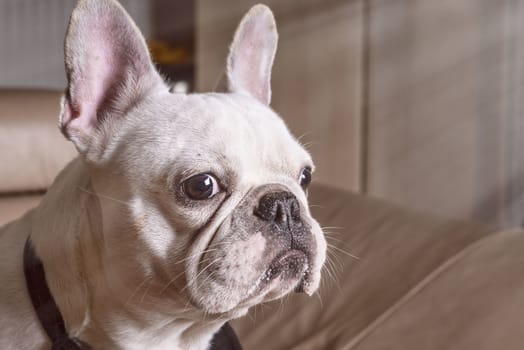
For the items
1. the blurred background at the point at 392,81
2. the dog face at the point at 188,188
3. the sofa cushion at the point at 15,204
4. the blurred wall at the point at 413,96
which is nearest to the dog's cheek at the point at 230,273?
the dog face at the point at 188,188

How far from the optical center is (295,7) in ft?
8.90

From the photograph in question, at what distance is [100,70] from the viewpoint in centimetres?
86

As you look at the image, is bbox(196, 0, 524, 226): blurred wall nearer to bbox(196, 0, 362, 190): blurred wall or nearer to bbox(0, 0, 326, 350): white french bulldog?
bbox(196, 0, 362, 190): blurred wall

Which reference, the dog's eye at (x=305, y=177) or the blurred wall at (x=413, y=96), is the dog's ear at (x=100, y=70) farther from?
the blurred wall at (x=413, y=96)

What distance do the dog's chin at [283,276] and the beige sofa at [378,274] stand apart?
0.31m

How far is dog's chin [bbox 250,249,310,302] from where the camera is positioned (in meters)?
0.79

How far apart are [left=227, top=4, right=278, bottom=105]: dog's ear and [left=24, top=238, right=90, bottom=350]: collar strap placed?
35 centimetres

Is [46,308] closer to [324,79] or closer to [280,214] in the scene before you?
[280,214]

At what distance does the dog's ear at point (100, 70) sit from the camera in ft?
2.67

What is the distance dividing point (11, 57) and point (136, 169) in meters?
2.24

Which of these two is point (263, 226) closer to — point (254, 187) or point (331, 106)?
point (254, 187)

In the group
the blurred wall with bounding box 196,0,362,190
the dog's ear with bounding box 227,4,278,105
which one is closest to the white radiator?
the blurred wall with bounding box 196,0,362,190

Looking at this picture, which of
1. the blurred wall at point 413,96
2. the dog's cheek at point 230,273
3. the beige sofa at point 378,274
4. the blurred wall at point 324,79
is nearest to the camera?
the dog's cheek at point 230,273

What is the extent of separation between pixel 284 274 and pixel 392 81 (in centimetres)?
181
